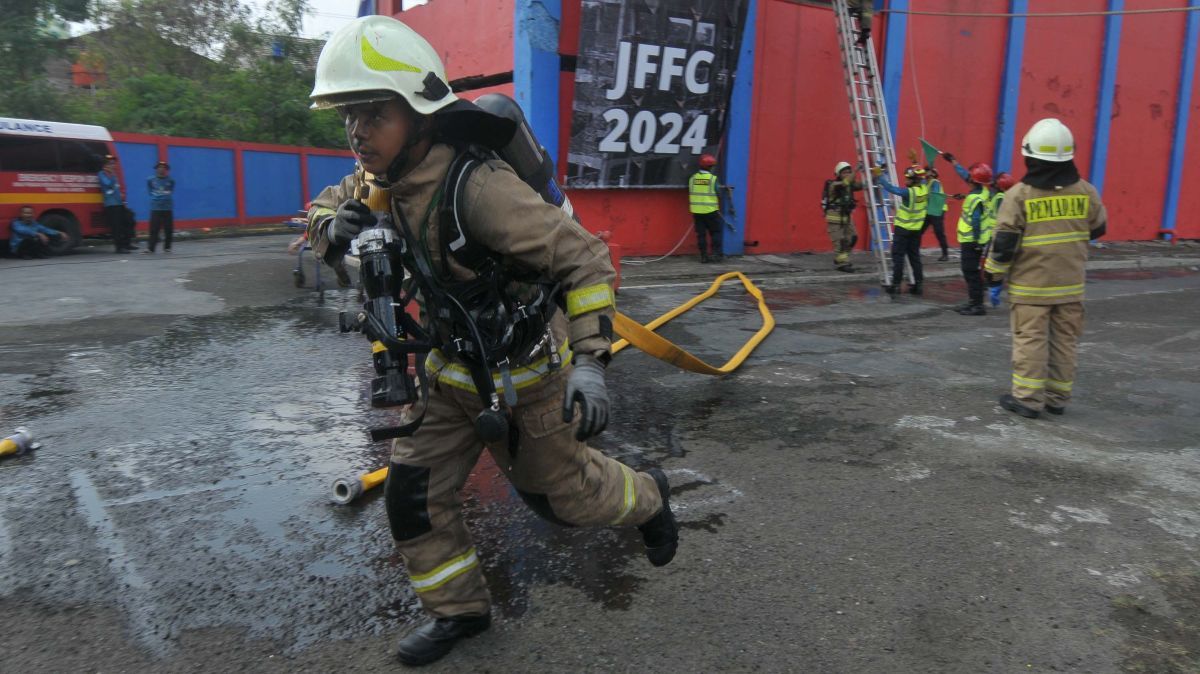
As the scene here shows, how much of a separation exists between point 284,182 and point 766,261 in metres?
15.9

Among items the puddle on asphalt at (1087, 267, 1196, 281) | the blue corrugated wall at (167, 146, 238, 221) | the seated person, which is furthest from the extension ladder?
the blue corrugated wall at (167, 146, 238, 221)

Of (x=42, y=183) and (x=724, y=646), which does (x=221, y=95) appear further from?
(x=724, y=646)

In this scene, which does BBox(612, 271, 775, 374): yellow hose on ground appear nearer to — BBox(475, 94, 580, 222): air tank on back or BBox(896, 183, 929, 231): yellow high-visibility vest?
BBox(475, 94, 580, 222): air tank on back

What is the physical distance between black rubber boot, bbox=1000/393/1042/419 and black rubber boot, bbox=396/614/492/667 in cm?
401

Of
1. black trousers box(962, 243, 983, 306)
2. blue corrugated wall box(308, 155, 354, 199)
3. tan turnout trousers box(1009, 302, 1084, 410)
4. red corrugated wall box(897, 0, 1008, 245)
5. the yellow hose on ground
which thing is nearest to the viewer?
the yellow hose on ground

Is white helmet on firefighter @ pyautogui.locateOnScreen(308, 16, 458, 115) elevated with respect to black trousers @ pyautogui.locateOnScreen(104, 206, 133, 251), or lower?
elevated

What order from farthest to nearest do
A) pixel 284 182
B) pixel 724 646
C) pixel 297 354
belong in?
pixel 284 182
pixel 297 354
pixel 724 646

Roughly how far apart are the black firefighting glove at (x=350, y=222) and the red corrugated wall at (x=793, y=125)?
12218mm

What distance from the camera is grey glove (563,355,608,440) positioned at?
2254mm

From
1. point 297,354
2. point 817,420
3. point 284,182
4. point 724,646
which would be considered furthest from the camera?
point 284,182

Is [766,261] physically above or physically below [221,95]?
below

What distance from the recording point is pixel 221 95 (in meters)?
25.0

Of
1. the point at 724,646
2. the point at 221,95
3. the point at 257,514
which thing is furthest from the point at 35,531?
the point at 221,95

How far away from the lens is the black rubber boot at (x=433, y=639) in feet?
Answer: 8.34
